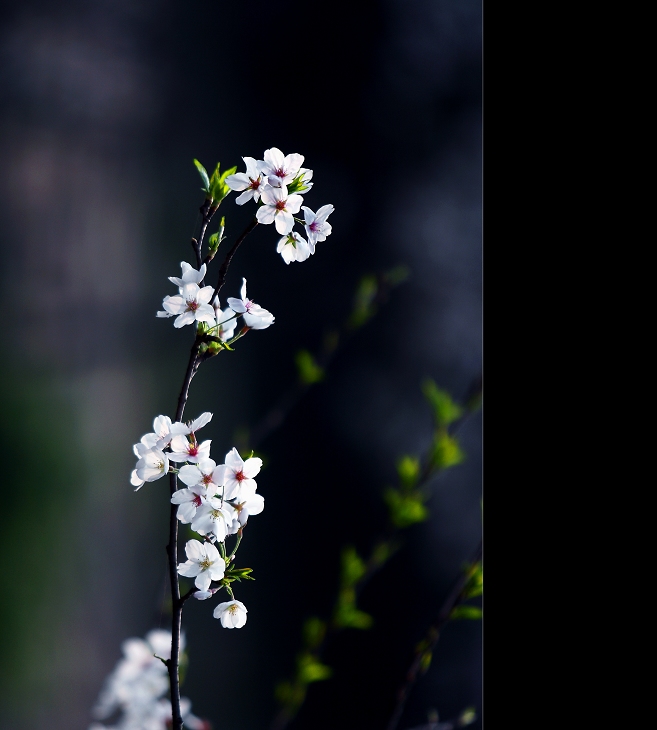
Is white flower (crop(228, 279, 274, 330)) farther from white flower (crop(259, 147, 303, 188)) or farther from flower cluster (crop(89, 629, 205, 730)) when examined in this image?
flower cluster (crop(89, 629, 205, 730))

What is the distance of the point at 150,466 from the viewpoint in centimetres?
30

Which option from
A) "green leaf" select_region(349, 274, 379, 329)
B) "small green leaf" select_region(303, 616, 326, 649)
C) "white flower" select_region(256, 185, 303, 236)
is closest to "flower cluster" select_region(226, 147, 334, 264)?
"white flower" select_region(256, 185, 303, 236)

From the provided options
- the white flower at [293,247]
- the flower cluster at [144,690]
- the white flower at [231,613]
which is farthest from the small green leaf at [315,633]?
the white flower at [293,247]

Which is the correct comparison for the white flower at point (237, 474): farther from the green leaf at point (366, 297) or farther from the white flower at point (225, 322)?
the green leaf at point (366, 297)

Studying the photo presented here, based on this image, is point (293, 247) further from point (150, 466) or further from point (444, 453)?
point (444, 453)

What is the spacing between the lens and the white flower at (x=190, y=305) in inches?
12.0

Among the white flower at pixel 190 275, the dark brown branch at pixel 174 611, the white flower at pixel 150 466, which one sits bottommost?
the dark brown branch at pixel 174 611
